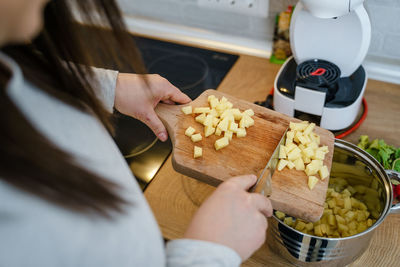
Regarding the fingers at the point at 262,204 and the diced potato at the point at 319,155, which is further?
the diced potato at the point at 319,155

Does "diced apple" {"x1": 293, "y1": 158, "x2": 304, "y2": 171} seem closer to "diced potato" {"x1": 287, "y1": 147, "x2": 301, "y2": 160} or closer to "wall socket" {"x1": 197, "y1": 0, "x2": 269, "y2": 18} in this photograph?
"diced potato" {"x1": 287, "y1": 147, "x2": 301, "y2": 160}

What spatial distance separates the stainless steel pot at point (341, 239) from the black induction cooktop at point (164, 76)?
0.38 meters

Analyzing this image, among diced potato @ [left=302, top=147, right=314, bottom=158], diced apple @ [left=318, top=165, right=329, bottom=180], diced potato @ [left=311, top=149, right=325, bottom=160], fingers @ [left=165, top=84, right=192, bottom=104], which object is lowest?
diced apple @ [left=318, top=165, right=329, bottom=180]

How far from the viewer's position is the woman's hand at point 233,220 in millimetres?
537

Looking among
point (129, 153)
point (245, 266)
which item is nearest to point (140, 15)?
point (129, 153)

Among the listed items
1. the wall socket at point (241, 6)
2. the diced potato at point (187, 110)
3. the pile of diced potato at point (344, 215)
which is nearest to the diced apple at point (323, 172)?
the pile of diced potato at point (344, 215)

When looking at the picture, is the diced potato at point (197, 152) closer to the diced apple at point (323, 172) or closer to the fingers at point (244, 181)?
the fingers at point (244, 181)

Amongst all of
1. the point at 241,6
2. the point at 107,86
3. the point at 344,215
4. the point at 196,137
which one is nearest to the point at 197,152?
the point at 196,137

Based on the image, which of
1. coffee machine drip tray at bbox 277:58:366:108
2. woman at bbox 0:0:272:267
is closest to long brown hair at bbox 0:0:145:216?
woman at bbox 0:0:272:267

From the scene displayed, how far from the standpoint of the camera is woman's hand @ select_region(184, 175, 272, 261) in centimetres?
54

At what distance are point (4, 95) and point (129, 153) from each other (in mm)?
612

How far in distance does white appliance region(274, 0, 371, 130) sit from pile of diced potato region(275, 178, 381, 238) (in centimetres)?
19

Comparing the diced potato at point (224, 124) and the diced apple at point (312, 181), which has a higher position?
the diced potato at point (224, 124)

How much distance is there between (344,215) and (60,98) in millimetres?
625
